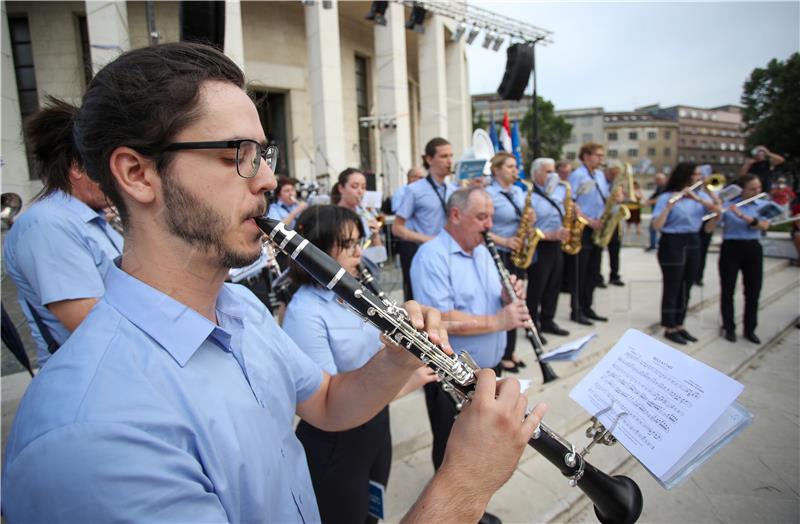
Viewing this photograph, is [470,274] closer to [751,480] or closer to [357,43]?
[751,480]

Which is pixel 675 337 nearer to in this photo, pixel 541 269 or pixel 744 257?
pixel 744 257

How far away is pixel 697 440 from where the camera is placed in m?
1.26

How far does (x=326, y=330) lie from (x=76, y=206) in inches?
58.4

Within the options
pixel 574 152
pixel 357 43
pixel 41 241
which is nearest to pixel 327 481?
pixel 41 241

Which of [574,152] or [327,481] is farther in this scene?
[574,152]

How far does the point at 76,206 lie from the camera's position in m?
2.28

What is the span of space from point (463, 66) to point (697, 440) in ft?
81.9

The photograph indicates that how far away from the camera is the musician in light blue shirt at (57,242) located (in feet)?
6.82

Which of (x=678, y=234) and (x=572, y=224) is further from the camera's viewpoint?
(x=572, y=224)

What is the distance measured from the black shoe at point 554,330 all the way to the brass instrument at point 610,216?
202 centimetres

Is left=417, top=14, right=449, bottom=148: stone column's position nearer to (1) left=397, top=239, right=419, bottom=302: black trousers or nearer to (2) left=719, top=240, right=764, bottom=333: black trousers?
(1) left=397, top=239, right=419, bottom=302: black trousers

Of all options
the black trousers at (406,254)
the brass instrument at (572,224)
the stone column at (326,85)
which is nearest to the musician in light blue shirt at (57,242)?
the black trousers at (406,254)

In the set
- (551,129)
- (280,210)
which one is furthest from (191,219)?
(551,129)

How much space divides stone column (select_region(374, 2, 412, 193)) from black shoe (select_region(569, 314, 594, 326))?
11.8 meters
